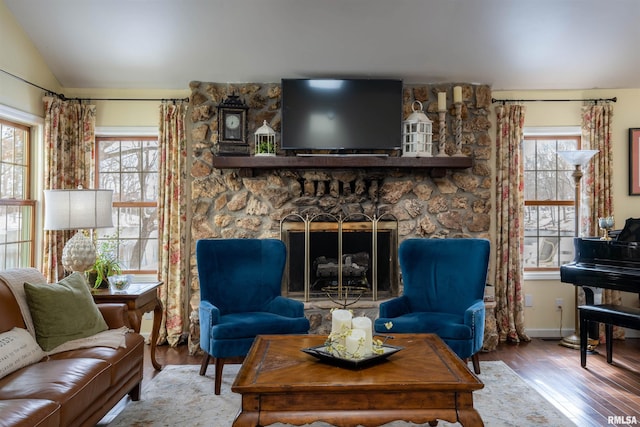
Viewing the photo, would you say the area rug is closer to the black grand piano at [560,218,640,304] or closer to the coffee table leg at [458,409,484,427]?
the coffee table leg at [458,409,484,427]

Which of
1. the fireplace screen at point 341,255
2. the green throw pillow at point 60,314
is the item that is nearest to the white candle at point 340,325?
the green throw pillow at point 60,314

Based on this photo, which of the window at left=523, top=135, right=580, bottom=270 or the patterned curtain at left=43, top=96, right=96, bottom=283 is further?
the window at left=523, top=135, right=580, bottom=270

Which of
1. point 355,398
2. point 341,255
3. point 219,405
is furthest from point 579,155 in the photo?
point 219,405

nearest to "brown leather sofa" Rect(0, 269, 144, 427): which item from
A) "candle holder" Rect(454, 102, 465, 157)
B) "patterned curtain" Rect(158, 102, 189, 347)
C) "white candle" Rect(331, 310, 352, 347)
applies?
"white candle" Rect(331, 310, 352, 347)

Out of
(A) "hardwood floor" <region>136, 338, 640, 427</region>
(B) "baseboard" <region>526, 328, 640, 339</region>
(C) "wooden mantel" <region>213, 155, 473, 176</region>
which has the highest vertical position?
(C) "wooden mantel" <region>213, 155, 473, 176</region>

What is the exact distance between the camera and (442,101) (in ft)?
14.5

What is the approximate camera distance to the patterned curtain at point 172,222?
4480 millimetres

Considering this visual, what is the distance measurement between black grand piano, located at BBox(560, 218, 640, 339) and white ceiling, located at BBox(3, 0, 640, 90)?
62.0 inches

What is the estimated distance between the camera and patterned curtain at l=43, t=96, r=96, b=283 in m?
4.30

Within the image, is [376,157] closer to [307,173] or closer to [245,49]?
[307,173]

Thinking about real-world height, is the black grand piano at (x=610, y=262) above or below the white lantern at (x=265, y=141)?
below

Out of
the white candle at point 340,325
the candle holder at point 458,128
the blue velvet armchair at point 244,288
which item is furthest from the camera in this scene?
the candle holder at point 458,128

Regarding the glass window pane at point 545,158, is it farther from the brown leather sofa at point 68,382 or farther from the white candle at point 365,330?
the brown leather sofa at point 68,382

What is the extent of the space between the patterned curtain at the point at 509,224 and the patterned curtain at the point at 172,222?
300 centimetres
